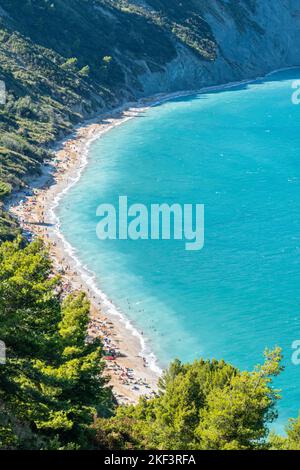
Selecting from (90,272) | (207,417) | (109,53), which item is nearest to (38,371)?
(207,417)

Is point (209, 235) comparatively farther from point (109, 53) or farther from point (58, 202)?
point (109, 53)

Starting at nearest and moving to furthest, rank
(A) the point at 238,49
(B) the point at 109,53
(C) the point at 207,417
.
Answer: (C) the point at 207,417 < (B) the point at 109,53 < (A) the point at 238,49

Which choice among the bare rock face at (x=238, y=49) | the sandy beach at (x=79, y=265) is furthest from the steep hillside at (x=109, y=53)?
the sandy beach at (x=79, y=265)

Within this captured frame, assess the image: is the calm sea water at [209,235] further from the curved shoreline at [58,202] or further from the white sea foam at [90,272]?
the curved shoreline at [58,202]

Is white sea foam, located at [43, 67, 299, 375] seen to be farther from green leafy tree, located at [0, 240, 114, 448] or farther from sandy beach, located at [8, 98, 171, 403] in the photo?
green leafy tree, located at [0, 240, 114, 448]

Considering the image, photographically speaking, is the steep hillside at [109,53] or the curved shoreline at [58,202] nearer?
the curved shoreline at [58,202]
